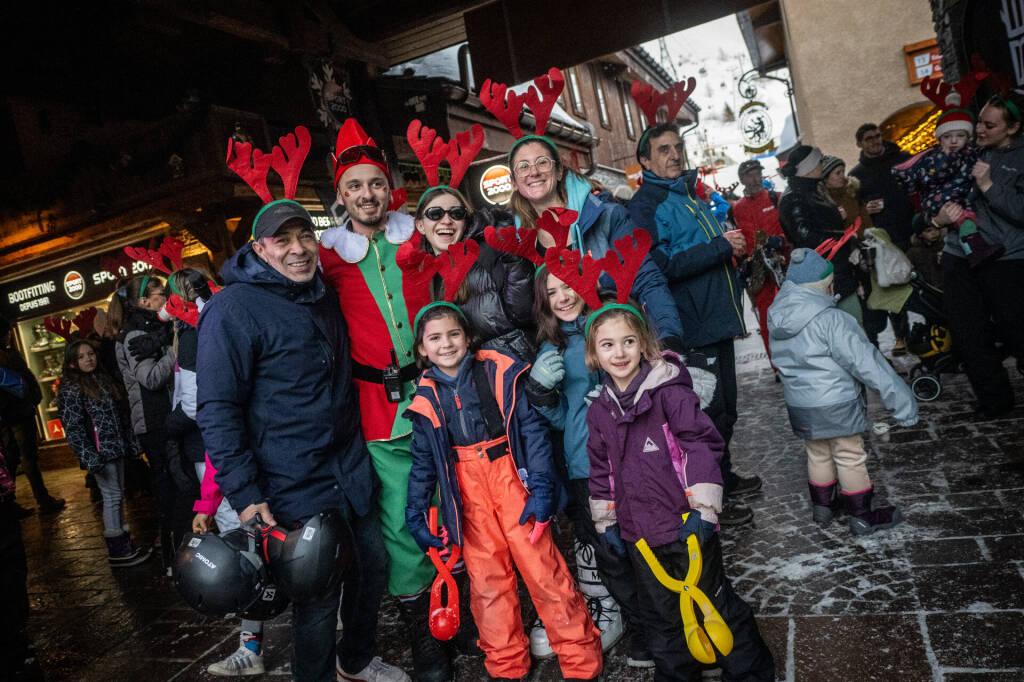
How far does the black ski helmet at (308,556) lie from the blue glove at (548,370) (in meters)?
1.02

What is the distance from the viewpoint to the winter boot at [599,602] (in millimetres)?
3076

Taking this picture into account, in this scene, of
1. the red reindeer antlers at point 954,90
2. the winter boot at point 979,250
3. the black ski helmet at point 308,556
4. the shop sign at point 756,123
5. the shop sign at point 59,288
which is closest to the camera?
the black ski helmet at point 308,556

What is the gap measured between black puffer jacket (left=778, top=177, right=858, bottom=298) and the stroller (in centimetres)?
92

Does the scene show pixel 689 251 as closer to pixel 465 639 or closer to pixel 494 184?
pixel 465 639

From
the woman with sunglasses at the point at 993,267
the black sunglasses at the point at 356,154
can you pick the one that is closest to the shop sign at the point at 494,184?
the woman with sunglasses at the point at 993,267

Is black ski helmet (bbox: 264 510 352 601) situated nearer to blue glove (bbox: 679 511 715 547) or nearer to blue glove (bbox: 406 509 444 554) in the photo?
blue glove (bbox: 406 509 444 554)

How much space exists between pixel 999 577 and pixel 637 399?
1.82 metres

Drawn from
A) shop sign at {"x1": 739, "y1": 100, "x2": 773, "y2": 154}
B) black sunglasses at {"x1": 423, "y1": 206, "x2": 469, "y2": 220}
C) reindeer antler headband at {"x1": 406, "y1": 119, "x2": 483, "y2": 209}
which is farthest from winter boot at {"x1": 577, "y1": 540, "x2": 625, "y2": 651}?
shop sign at {"x1": 739, "y1": 100, "x2": 773, "y2": 154}

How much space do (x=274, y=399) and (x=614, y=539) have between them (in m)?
1.52

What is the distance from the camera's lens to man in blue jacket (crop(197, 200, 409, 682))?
2584 millimetres

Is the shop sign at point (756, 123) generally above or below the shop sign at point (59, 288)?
above

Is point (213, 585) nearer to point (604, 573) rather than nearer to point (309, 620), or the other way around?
point (309, 620)

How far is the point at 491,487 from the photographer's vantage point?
2.93m

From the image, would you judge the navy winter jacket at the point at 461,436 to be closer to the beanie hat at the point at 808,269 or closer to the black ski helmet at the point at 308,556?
the black ski helmet at the point at 308,556
